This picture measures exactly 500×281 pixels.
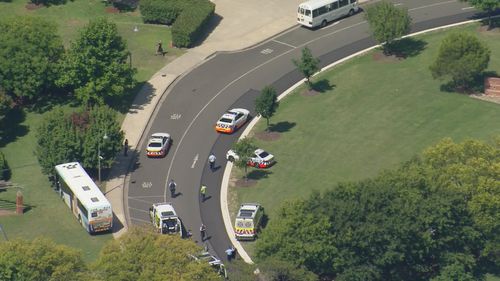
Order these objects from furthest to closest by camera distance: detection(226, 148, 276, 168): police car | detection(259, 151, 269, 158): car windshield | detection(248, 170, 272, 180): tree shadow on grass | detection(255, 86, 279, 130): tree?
detection(255, 86, 279, 130): tree → detection(259, 151, 269, 158): car windshield → detection(226, 148, 276, 168): police car → detection(248, 170, 272, 180): tree shadow on grass

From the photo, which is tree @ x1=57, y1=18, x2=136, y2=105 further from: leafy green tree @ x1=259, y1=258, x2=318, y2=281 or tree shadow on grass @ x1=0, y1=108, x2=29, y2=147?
leafy green tree @ x1=259, y1=258, x2=318, y2=281

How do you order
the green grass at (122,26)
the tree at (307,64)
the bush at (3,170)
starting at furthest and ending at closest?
the green grass at (122,26) < the tree at (307,64) < the bush at (3,170)

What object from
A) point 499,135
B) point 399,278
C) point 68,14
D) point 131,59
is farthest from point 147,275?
point 68,14

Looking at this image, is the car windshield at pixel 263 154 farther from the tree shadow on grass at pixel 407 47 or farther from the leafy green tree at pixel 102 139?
the tree shadow on grass at pixel 407 47

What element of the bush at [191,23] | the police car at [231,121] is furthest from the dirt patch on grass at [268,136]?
the bush at [191,23]

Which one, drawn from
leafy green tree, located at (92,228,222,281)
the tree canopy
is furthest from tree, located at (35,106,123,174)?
the tree canopy

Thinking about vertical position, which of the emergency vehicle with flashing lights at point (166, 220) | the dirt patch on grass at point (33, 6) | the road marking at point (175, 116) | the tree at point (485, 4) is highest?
the dirt patch on grass at point (33, 6)

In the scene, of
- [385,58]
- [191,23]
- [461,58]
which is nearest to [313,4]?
[385,58]

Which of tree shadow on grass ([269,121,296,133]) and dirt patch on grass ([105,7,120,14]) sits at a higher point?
dirt patch on grass ([105,7,120,14])
